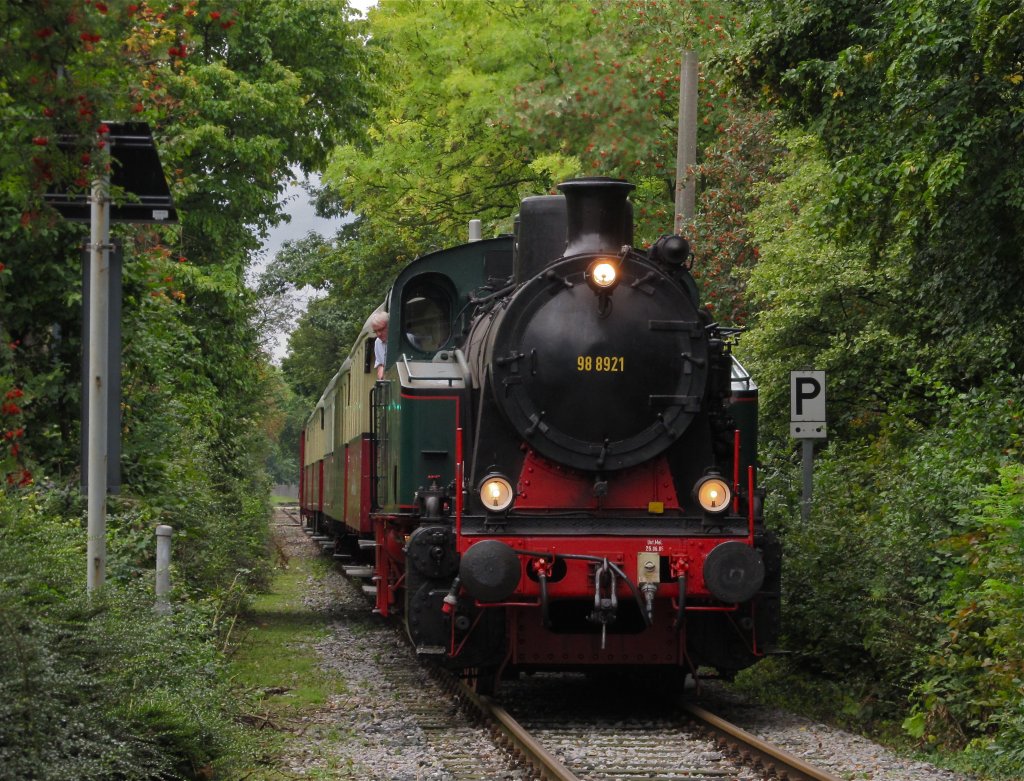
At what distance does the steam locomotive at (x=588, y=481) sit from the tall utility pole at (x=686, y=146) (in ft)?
24.1

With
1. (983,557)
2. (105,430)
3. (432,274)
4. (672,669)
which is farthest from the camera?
(432,274)

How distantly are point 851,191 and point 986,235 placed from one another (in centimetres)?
117

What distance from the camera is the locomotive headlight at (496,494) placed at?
9.27 meters

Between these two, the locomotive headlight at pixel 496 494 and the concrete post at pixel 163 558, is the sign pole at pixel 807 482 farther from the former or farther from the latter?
the concrete post at pixel 163 558

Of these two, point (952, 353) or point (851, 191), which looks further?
point (952, 353)

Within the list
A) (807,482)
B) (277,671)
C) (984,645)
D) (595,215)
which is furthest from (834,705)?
(277,671)

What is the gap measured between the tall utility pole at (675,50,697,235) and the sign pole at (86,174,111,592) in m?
10.6

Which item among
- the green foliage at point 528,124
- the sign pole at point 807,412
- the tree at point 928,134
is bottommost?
the sign pole at point 807,412

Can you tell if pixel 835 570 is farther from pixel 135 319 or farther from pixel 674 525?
pixel 135 319

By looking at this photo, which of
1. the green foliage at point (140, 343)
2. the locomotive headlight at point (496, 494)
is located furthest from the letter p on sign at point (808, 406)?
the green foliage at point (140, 343)

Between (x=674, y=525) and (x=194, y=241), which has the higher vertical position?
(x=194, y=241)

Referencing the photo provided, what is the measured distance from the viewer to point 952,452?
11.0 m

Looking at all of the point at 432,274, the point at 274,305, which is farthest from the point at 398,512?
the point at 274,305

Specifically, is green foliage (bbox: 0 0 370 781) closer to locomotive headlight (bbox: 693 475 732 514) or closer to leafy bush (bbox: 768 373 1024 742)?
locomotive headlight (bbox: 693 475 732 514)
